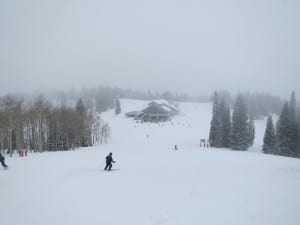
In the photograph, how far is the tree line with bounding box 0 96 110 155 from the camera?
34.5 meters

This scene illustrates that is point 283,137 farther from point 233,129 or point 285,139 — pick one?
point 233,129

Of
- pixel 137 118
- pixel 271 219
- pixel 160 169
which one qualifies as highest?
pixel 271 219

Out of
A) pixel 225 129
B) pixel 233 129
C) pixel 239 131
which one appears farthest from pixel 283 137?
pixel 225 129

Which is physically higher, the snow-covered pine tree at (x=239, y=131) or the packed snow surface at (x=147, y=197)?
the packed snow surface at (x=147, y=197)

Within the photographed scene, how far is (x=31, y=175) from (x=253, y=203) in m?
13.5

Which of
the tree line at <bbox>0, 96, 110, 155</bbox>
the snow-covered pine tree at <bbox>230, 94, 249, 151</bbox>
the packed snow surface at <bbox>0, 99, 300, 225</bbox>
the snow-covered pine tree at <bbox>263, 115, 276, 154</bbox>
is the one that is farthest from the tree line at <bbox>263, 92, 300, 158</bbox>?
the tree line at <bbox>0, 96, 110, 155</bbox>

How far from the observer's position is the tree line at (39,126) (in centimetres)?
3453

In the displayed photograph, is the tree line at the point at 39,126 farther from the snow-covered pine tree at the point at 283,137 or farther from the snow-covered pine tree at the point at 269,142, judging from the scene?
the snow-covered pine tree at the point at 283,137

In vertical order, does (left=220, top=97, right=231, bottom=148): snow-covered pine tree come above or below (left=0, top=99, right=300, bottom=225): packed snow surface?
below

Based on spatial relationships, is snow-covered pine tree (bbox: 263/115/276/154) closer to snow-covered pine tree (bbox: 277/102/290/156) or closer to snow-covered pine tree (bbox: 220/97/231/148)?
snow-covered pine tree (bbox: 277/102/290/156)

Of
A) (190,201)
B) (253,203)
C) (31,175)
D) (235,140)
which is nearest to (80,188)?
(31,175)

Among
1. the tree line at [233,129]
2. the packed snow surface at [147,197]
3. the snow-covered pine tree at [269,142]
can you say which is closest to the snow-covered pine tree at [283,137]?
the snow-covered pine tree at [269,142]

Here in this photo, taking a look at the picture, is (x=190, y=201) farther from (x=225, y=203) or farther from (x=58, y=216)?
(x=58, y=216)

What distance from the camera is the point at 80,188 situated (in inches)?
484
